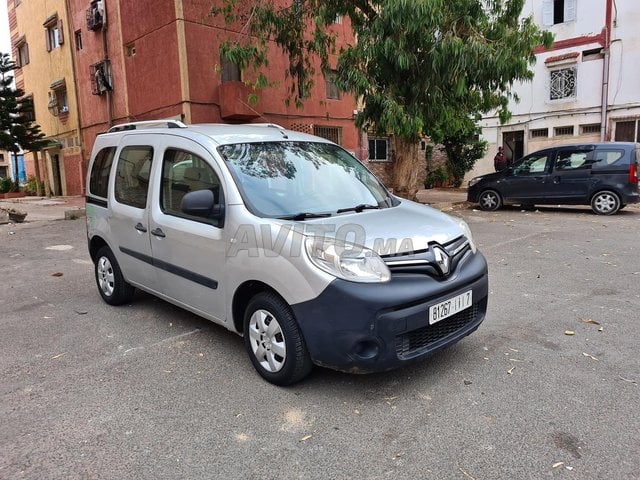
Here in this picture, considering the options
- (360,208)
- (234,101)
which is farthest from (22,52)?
(360,208)

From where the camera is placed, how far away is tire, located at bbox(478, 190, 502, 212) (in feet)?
41.9

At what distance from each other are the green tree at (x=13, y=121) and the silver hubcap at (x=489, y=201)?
18880 millimetres

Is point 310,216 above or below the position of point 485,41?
below

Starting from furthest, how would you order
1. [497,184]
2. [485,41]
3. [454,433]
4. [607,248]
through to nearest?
[497,184]
[485,41]
[607,248]
[454,433]

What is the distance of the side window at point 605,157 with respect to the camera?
35.9ft

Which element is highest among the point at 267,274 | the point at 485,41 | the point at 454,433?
the point at 485,41

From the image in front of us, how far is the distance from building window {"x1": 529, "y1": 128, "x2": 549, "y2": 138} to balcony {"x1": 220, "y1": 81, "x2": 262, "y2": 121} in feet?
43.9

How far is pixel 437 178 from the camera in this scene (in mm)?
21906

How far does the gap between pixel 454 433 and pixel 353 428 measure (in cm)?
57

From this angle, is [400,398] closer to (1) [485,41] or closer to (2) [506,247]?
(2) [506,247]

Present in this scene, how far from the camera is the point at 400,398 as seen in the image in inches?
121

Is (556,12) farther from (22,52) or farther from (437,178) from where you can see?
(22,52)

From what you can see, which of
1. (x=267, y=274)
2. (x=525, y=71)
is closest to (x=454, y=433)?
(x=267, y=274)

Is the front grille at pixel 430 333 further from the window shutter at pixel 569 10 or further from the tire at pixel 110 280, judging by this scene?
the window shutter at pixel 569 10
